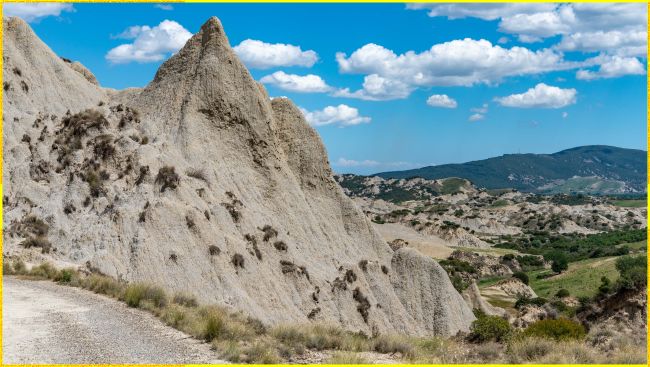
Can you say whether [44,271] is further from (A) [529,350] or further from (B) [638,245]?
(B) [638,245]

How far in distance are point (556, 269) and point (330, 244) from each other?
7507 centimetres

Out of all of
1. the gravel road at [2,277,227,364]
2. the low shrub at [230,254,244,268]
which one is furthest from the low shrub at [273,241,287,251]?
the gravel road at [2,277,227,364]

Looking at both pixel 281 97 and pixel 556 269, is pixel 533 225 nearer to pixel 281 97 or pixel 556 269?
pixel 556 269

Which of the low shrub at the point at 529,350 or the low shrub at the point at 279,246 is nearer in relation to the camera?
the low shrub at the point at 529,350

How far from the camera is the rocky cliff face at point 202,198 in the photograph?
25.9 metres

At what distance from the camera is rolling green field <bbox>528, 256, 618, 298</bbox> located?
78506mm

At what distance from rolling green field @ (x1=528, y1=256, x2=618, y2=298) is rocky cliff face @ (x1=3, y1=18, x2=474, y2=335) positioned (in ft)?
149

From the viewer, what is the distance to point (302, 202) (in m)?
38.3

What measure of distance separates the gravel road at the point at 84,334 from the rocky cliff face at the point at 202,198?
5510 millimetres

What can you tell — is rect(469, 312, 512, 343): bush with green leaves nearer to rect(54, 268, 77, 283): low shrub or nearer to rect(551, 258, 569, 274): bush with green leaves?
rect(54, 268, 77, 283): low shrub

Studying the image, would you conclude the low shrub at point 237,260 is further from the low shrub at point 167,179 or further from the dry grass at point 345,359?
the dry grass at point 345,359

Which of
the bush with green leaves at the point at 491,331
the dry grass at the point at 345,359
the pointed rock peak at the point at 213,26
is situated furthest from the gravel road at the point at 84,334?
the pointed rock peak at the point at 213,26

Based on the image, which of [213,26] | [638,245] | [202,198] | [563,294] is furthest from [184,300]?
[638,245]

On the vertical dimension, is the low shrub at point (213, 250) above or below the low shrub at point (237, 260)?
above
